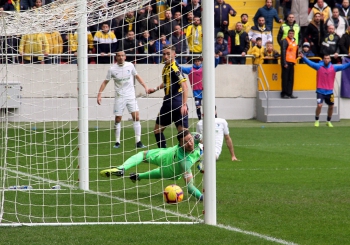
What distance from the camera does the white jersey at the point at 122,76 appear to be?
17.2 meters

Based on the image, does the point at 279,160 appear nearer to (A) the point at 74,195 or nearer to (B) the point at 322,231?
(A) the point at 74,195

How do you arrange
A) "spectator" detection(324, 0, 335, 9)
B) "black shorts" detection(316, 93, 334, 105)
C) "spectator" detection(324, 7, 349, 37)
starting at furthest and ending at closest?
"spectator" detection(324, 0, 335, 9)
"spectator" detection(324, 7, 349, 37)
"black shorts" detection(316, 93, 334, 105)

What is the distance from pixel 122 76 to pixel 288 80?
34.1 feet

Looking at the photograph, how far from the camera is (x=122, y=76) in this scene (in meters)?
17.3

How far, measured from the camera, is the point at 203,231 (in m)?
8.42

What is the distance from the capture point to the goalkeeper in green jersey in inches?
410

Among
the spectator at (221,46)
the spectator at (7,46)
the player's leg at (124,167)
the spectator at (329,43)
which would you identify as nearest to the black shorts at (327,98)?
the spectator at (329,43)

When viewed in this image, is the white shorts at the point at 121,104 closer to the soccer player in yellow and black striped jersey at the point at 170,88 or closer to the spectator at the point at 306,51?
the soccer player in yellow and black striped jersey at the point at 170,88

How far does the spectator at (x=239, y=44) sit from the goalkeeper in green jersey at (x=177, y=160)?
1543cm

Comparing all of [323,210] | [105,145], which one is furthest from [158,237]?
[105,145]

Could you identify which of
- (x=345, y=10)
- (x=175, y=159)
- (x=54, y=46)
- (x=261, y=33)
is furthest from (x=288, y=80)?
(x=175, y=159)

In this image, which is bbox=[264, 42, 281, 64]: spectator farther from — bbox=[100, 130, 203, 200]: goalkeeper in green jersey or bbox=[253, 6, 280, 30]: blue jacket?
bbox=[100, 130, 203, 200]: goalkeeper in green jersey

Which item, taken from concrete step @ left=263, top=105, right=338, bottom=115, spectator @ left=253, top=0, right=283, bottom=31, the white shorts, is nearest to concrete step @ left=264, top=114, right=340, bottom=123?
concrete step @ left=263, top=105, right=338, bottom=115

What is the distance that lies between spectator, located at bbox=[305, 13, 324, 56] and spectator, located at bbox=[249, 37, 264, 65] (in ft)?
6.26
